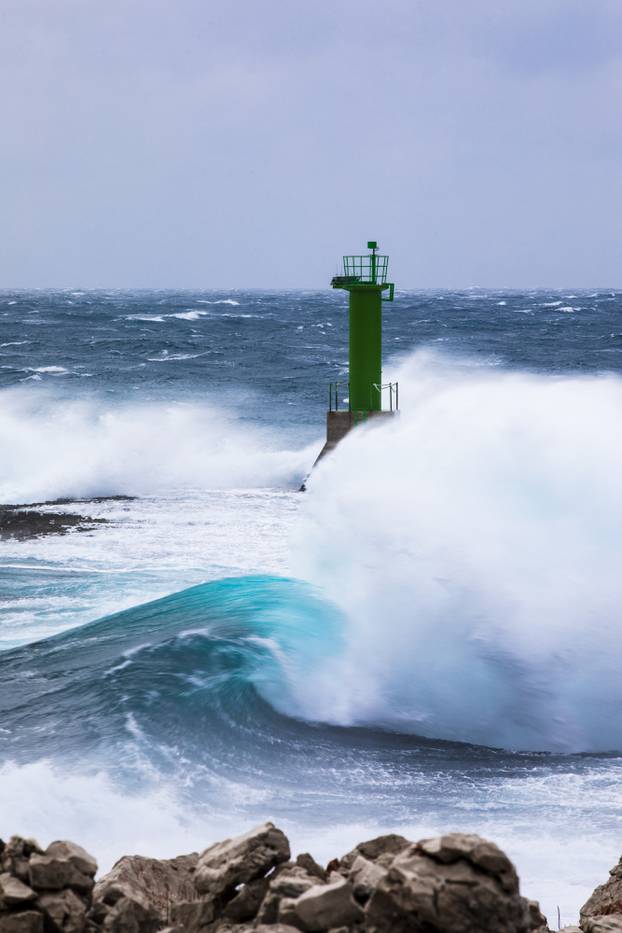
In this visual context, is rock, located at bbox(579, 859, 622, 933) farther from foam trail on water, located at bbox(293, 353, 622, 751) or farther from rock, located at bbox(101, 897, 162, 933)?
→ foam trail on water, located at bbox(293, 353, 622, 751)

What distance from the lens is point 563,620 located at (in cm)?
992

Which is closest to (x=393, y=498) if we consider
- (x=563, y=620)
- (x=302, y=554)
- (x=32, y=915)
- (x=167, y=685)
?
(x=302, y=554)

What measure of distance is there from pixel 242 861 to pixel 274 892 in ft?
1.00

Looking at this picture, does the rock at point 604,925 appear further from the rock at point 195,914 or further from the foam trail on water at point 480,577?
the foam trail on water at point 480,577

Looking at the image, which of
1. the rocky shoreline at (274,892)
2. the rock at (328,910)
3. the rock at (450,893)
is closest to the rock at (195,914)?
the rocky shoreline at (274,892)

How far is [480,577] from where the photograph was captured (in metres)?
10.4

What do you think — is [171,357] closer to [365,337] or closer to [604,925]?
[365,337]

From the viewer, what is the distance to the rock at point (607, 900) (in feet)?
16.2

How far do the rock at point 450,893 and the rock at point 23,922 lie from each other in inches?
47.0

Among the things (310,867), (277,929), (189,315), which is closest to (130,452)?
(310,867)

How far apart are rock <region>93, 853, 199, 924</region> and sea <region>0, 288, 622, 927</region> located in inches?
75.7

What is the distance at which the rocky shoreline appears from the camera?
137 inches

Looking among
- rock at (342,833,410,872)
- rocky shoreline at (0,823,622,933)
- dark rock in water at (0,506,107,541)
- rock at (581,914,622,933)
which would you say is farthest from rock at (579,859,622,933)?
dark rock in water at (0,506,107,541)

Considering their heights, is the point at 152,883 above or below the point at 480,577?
above
